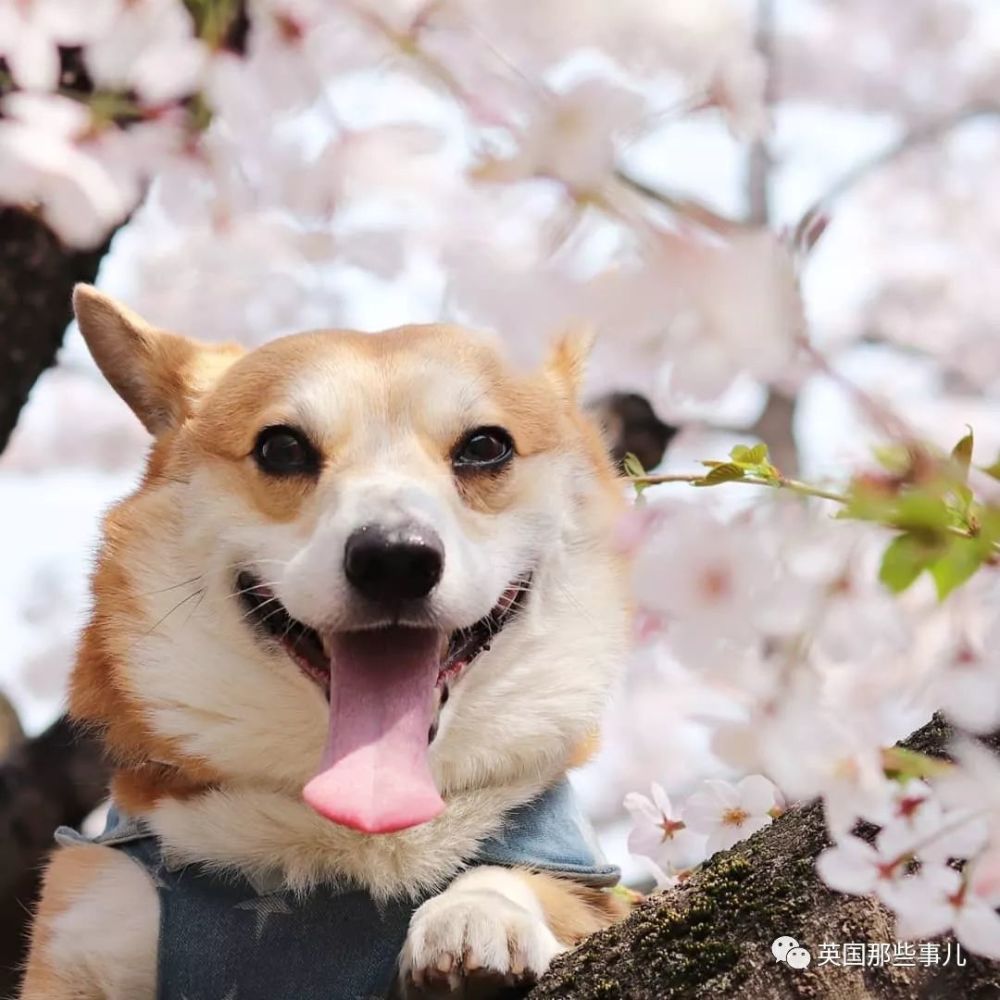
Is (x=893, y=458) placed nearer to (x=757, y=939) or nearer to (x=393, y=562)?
(x=757, y=939)

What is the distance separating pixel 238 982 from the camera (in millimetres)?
2316

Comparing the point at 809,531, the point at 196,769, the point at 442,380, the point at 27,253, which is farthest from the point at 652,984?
the point at 27,253

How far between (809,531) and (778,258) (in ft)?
1.31

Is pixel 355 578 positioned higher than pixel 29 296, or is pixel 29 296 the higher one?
pixel 355 578

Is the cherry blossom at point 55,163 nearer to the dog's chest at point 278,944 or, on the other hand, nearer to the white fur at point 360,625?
the white fur at point 360,625

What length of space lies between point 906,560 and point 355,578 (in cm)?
115

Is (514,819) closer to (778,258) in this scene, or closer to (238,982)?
(238,982)

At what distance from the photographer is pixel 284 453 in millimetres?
2705

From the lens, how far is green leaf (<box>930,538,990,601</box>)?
4.41ft

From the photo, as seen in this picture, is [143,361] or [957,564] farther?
[143,361]

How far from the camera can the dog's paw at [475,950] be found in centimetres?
202

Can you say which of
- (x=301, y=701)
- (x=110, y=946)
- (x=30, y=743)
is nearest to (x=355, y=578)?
(x=301, y=701)

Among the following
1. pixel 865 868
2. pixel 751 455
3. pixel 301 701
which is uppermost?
pixel 751 455

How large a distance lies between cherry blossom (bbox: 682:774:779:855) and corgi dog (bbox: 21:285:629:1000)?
0.69ft
